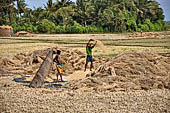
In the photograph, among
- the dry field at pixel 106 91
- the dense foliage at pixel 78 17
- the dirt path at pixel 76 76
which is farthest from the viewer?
the dense foliage at pixel 78 17

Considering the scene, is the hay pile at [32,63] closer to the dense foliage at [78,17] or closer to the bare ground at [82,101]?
the bare ground at [82,101]

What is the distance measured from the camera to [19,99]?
800 cm

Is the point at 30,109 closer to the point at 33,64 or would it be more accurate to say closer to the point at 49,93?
the point at 49,93

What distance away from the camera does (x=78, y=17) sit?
72188mm

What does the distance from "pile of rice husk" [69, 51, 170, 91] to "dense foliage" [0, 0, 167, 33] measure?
51312 mm

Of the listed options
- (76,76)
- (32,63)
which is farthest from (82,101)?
(32,63)

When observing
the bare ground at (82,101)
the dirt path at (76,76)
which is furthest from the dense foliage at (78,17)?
the bare ground at (82,101)

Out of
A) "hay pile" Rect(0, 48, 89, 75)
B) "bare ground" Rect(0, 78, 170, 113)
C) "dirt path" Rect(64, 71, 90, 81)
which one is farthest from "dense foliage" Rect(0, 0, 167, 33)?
"bare ground" Rect(0, 78, 170, 113)

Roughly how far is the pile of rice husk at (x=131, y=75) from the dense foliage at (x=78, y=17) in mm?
51312

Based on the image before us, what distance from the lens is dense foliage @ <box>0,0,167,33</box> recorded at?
207 feet

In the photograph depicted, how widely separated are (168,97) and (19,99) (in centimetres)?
427

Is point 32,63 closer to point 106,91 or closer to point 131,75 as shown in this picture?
point 131,75

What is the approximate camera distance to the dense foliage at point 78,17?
63.0 m

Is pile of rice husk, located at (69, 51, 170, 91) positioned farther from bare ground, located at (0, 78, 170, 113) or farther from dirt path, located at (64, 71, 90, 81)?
dirt path, located at (64, 71, 90, 81)
